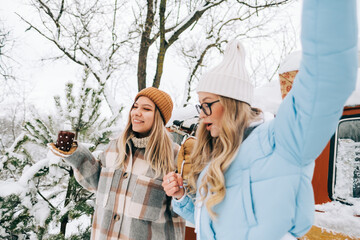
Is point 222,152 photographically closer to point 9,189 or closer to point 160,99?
point 160,99

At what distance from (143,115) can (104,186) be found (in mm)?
729

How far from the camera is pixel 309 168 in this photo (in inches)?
35.4

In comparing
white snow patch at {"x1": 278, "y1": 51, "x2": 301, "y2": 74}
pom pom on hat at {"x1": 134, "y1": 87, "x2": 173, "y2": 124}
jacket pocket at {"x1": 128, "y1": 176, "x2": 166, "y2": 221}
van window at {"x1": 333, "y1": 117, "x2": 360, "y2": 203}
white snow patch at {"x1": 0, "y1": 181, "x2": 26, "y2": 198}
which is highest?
white snow patch at {"x1": 278, "y1": 51, "x2": 301, "y2": 74}

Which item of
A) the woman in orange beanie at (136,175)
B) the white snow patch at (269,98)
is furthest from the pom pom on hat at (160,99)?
the white snow patch at (269,98)

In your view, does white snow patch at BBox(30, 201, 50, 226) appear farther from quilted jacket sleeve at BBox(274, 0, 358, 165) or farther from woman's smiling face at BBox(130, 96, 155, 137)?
quilted jacket sleeve at BBox(274, 0, 358, 165)

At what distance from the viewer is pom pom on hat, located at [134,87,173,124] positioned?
83.8 inches

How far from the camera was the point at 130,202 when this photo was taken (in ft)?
6.13

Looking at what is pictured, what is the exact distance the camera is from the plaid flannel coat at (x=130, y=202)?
1.85m

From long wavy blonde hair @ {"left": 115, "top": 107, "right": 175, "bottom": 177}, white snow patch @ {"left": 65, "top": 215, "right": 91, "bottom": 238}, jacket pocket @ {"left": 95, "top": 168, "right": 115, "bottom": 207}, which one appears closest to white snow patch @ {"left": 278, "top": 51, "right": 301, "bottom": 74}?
long wavy blonde hair @ {"left": 115, "top": 107, "right": 175, "bottom": 177}

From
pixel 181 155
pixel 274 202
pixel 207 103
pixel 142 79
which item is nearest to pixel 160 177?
pixel 181 155

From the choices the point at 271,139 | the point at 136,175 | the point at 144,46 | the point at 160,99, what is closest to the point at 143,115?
the point at 160,99

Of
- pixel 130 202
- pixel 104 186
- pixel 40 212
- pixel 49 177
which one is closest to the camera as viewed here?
pixel 130 202

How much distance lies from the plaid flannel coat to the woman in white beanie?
1.56 ft

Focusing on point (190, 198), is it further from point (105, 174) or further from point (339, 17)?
point (339, 17)
